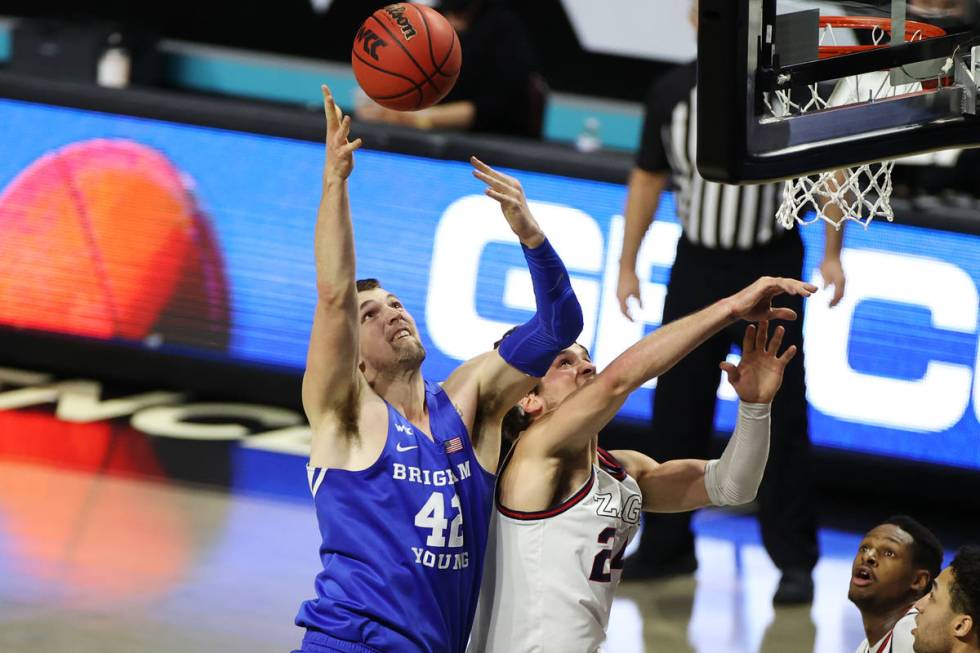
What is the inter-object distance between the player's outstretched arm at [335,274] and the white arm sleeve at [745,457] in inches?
46.0

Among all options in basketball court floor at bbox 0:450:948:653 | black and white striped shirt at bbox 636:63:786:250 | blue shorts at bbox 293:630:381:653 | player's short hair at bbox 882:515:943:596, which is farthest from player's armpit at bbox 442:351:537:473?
black and white striped shirt at bbox 636:63:786:250

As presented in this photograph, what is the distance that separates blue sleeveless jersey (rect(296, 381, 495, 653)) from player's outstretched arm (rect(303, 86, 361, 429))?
30 cm

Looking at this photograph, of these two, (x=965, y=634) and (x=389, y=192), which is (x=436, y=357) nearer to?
Result: (x=389, y=192)

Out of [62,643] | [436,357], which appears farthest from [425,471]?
[436,357]

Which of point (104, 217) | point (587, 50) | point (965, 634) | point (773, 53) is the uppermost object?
point (587, 50)

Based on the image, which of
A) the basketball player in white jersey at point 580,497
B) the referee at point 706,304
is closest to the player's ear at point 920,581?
the basketball player in white jersey at point 580,497

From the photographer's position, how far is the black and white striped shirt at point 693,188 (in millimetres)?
6570

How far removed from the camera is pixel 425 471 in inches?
170

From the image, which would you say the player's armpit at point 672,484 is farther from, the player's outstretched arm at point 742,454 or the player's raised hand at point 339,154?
the player's raised hand at point 339,154

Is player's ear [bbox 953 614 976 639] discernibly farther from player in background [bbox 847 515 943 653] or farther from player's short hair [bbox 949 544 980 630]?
player in background [bbox 847 515 943 653]

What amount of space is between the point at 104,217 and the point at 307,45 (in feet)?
12.5

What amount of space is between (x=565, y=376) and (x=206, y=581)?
233 centimetres

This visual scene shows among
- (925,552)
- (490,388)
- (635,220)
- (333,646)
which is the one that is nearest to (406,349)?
(490,388)

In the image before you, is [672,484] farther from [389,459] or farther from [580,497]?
[389,459]
